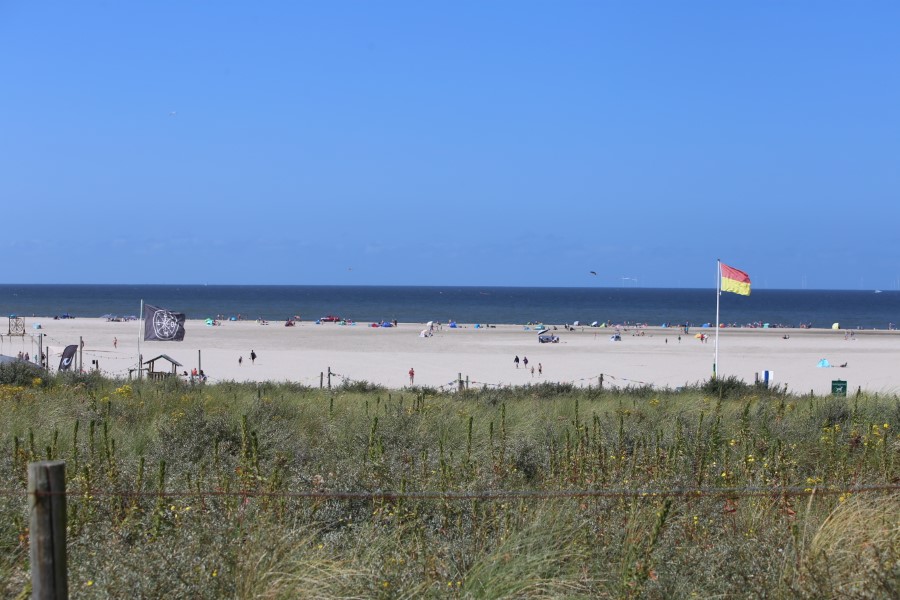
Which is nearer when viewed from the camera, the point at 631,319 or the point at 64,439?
the point at 64,439

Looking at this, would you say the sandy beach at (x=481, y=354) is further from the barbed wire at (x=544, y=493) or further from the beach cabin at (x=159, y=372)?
the barbed wire at (x=544, y=493)

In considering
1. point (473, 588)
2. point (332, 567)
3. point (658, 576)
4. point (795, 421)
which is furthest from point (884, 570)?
point (795, 421)

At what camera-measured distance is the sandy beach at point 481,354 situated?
3344 centimetres

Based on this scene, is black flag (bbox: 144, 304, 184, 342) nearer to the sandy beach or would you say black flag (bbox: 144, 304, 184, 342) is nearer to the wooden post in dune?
the sandy beach

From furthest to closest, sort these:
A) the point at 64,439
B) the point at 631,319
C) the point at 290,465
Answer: the point at 631,319
the point at 64,439
the point at 290,465

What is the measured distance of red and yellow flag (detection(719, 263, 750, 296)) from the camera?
27.8 metres

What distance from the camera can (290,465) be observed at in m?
7.38

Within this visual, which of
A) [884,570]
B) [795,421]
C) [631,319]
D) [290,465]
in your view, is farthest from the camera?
[631,319]

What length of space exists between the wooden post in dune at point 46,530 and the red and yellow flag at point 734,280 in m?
26.0

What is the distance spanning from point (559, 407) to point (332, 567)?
30.2 feet

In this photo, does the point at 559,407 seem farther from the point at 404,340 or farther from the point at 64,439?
the point at 404,340

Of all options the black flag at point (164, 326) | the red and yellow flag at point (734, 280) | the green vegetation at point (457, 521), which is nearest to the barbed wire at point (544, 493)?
the green vegetation at point (457, 521)

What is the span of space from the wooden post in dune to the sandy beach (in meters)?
23.4

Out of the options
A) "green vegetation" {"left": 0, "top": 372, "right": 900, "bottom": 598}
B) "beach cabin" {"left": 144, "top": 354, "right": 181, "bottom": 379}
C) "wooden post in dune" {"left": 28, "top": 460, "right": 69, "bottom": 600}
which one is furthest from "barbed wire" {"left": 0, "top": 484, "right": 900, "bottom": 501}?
"beach cabin" {"left": 144, "top": 354, "right": 181, "bottom": 379}
